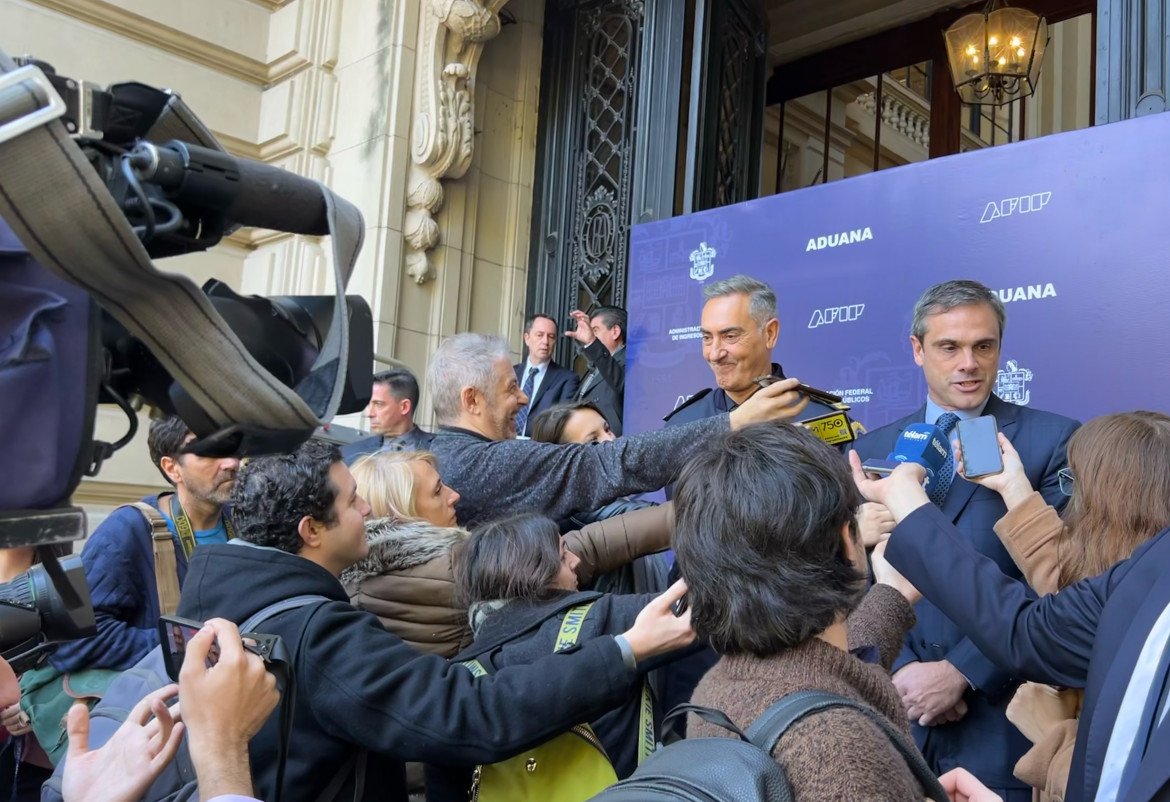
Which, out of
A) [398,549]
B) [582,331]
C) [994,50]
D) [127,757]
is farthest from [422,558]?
[994,50]

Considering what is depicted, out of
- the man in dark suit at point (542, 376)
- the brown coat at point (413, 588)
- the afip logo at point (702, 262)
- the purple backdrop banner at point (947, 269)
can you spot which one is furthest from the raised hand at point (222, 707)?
the man in dark suit at point (542, 376)

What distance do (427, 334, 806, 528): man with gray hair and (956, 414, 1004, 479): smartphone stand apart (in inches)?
15.9

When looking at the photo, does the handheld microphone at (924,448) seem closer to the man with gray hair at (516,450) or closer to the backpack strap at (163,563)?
the man with gray hair at (516,450)

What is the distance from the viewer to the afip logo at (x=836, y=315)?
187 inches

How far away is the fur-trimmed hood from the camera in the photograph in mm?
2533

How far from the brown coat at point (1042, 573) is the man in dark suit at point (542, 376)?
4170 mm

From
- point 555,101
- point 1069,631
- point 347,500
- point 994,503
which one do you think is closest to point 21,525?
point 347,500

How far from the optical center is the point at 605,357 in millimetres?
6172

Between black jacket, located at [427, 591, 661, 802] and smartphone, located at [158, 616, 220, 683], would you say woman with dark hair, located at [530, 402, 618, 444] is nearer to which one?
black jacket, located at [427, 591, 661, 802]

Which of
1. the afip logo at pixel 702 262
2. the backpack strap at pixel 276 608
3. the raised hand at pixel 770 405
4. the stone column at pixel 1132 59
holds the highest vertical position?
the stone column at pixel 1132 59

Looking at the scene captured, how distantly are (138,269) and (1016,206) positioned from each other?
389 cm

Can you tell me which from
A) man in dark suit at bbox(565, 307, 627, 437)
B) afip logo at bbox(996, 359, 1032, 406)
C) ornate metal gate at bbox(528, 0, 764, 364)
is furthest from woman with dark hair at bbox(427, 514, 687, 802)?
ornate metal gate at bbox(528, 0, 764, 364)

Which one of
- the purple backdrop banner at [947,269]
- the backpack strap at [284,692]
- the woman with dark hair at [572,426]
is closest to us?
the backpack strap at [284,692]

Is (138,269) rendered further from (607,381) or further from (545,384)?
(545,384)
